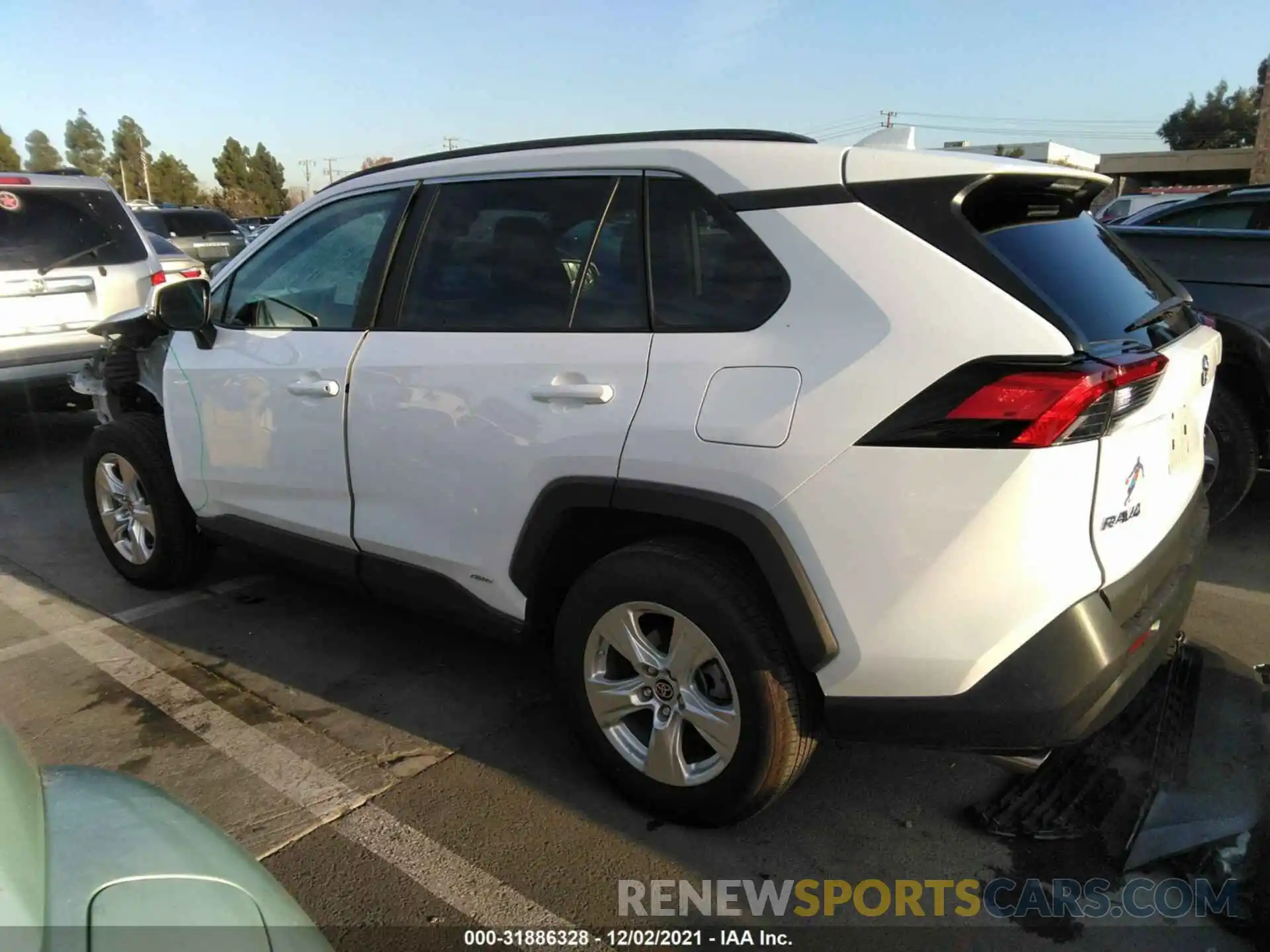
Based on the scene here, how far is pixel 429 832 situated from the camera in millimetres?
2570

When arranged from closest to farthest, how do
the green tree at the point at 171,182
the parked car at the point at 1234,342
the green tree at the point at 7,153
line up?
the parked car at the point at 1234,342 → the green tree at the point at 7,153 → the green tree at the point at 171,182

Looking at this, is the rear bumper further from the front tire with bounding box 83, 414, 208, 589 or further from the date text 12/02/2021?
the front tire with bounding box 83, 414, 208, 589

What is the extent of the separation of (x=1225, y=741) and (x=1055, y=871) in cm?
90

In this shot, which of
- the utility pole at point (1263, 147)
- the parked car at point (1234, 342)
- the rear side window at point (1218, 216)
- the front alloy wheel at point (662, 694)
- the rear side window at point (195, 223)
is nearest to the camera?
the front alloy wheel at point (662, 694)

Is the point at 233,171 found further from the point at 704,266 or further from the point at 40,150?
the point at 704,266

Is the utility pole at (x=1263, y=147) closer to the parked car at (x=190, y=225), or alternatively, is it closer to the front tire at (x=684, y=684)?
the parked car at (x=190, y=225)

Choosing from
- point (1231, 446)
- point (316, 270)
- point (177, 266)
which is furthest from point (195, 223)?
point (1231, 446)

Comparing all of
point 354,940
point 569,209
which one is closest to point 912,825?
point 354,940

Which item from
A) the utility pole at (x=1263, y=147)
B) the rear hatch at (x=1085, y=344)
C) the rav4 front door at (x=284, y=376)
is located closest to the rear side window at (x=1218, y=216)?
the rear hatch at (x=1085, y=344)

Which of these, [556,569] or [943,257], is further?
[556,569]

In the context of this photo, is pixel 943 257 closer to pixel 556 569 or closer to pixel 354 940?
pixel 556 569

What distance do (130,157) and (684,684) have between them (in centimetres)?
9507

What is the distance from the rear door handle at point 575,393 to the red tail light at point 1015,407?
2.43ft

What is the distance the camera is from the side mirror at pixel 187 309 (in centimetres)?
359
